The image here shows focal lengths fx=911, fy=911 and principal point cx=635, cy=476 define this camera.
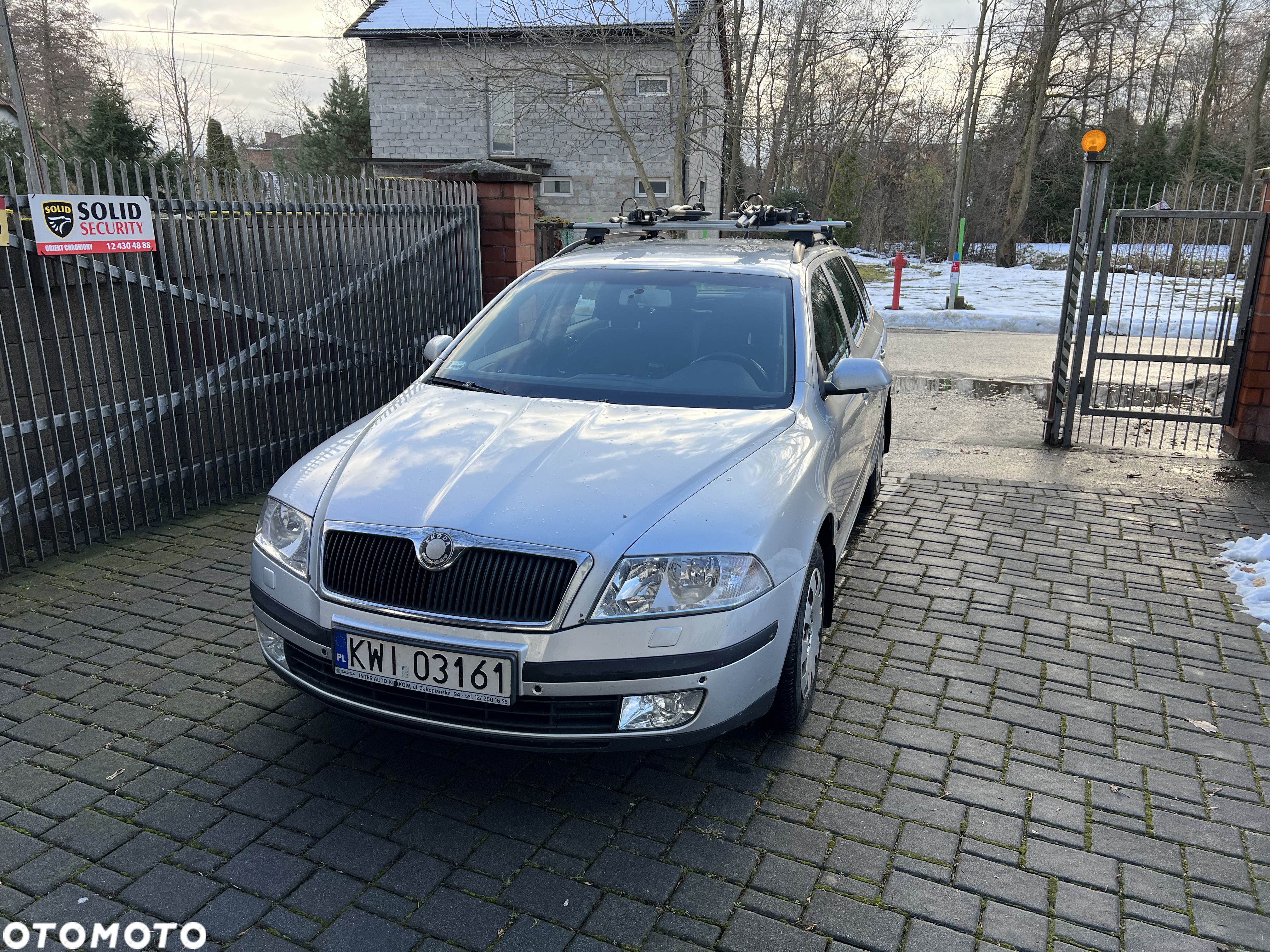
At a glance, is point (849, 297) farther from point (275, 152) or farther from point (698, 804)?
point (275, 152)

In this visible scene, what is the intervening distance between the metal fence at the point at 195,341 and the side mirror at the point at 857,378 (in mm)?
4198

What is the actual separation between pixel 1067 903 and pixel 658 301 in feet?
9.72

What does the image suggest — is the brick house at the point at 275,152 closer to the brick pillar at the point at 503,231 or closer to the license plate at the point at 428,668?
the brick pillar at the point at 503,231

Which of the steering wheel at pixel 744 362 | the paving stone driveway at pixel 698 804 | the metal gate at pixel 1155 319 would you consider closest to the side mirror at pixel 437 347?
the steering wheel at pixel 744 362

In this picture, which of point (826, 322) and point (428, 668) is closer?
point (428, 668)

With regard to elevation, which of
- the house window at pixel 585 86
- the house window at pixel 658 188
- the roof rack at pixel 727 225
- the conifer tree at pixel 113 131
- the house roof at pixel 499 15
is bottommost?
the roof rack at pixel 727 225

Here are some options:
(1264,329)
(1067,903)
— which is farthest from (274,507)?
(1264,329)

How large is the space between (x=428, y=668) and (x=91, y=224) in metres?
4.03

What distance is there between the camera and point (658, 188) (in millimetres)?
32000

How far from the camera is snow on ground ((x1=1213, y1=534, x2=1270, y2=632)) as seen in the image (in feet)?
15.8

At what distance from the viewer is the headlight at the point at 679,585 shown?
279 cm

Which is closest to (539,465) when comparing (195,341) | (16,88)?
(195,341)

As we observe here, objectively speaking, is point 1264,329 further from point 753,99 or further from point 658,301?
point 753,99

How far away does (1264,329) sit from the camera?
7.48m
